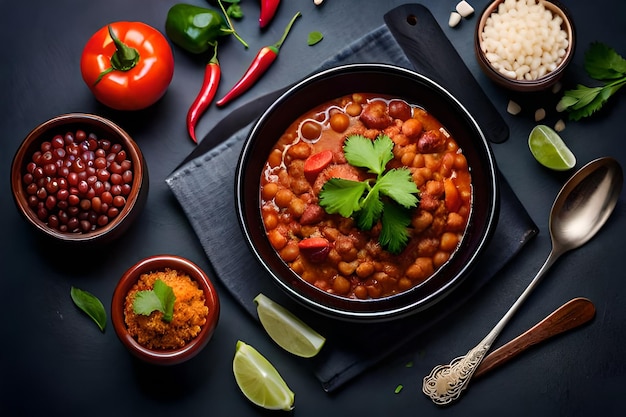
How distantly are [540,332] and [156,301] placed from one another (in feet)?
7.42

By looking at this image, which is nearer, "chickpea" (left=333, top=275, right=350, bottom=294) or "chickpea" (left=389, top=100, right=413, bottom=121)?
"chickpea" (left=333, top=275, right=350, bottom=294)

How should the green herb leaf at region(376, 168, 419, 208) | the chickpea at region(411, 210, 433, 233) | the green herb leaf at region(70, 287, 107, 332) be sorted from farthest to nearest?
the green herb leaf at region(70, 287, 107, 332) → the chickpea at region(411, 210, 433, 233) → the green herb leaf at region(376, 168, 419, 208)

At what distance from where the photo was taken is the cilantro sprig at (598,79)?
4422 millimetres

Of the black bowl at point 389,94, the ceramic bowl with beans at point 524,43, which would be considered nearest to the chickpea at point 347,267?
the black bowl at point 389,94

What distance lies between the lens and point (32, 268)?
457cm

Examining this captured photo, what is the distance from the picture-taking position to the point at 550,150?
14.6 ft

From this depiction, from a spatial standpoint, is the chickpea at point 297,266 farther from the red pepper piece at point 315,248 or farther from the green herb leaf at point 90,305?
the green herb leaf at point 90,305

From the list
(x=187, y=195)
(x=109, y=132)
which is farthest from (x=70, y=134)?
(x=187, y=195)

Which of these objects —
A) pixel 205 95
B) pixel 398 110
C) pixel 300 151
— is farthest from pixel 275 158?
pixel 398 110

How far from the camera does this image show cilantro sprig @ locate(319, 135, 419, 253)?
3.95 metres

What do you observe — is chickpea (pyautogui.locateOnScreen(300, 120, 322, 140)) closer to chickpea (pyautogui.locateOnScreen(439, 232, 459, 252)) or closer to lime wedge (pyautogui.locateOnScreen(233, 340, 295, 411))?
chickpea (pyautogui.locateOnScreen(439, 232, 459, 252))

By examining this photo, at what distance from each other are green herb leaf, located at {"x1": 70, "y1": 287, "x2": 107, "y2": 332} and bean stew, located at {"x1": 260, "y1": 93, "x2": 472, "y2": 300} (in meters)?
1.17

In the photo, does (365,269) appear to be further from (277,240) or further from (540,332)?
(540,332)

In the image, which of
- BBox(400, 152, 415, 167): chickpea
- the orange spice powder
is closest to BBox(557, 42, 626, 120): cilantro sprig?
BBox(400, 152, 415, 167): chickpea
